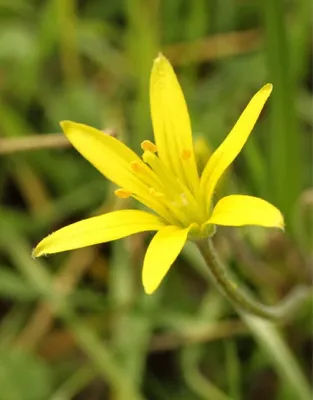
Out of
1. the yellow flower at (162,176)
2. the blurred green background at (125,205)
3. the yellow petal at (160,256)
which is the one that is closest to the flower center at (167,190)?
the yellow flower at (162,176)

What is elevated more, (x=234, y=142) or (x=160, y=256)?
(x=234, y=142)

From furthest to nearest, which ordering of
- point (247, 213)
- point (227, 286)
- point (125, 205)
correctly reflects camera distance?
1. point (125, 205)
2. point (227, 286)
3. point (247, 213)

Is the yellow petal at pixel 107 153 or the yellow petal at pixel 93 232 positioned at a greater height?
the yellow petal at pixel 107 153

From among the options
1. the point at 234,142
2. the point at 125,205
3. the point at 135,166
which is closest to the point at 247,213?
the point at 234,142

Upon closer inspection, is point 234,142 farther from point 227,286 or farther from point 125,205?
point 125,205

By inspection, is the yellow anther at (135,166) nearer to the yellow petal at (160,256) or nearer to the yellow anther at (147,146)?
the yellow anther at (147,146)

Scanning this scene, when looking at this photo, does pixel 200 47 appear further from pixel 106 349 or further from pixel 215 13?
pixel 106 349
